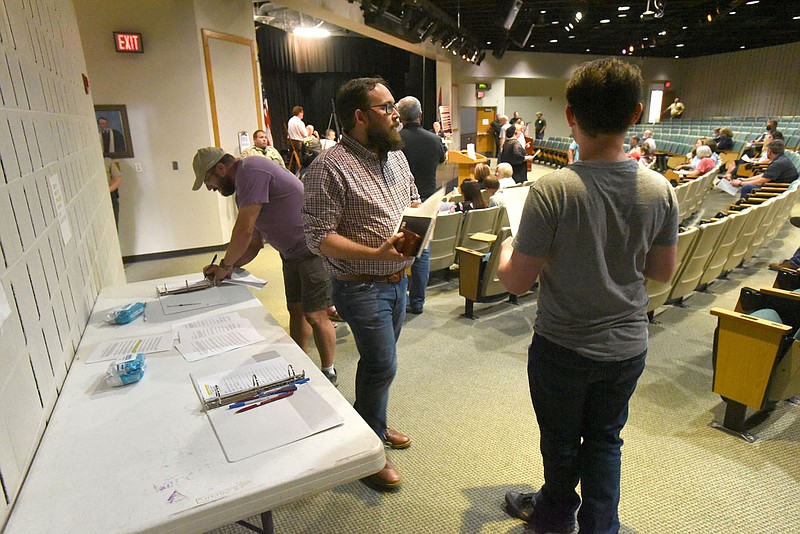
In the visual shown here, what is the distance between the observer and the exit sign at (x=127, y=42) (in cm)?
495

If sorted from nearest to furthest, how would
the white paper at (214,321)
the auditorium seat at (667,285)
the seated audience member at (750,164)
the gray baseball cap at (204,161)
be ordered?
the white paper at (214,321)
the gray baseball cap at (204,161)
the auditorium seat at (667,285)
the seated audience member at (750,164)

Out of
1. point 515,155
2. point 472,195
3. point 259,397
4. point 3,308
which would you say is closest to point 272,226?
point 259,397

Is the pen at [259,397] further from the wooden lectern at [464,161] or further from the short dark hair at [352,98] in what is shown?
the wooden lectern at [464,161]

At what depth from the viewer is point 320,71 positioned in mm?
13258

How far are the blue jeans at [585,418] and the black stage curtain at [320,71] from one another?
39.4 ft

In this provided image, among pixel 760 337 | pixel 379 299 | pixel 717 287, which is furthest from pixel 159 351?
pixel 717 287

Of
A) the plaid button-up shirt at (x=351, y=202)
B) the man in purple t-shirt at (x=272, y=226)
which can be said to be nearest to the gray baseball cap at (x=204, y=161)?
the man in purple t-shirt at (x=272, y=226)

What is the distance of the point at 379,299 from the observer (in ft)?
5.67

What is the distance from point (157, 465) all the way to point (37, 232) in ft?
2.82

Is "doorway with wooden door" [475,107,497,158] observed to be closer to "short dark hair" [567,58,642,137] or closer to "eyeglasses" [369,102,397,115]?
"eyeglasses" [369,102,397,115]

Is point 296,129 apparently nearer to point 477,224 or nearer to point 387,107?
point 477,224

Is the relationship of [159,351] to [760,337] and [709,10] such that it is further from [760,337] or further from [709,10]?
[709,10]

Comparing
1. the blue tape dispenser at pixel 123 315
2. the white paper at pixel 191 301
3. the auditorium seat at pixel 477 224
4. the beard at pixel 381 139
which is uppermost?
the beard at pixel 381 139

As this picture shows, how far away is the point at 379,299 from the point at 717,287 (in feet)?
12.5
